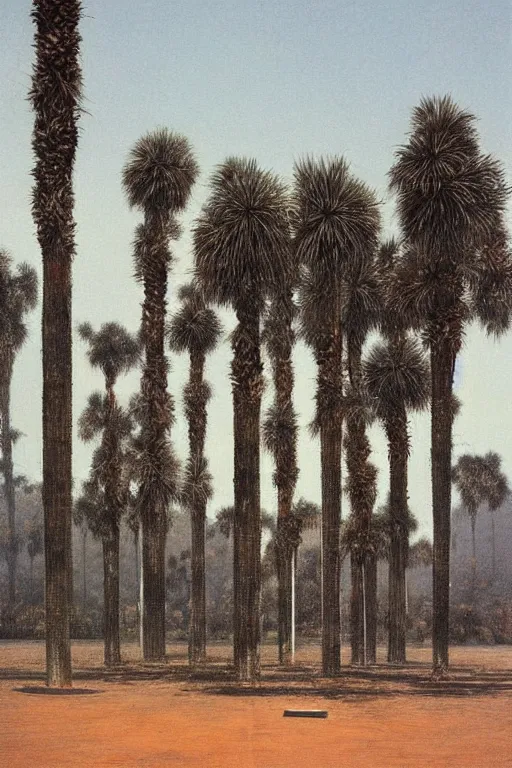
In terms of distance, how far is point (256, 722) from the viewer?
2417cm

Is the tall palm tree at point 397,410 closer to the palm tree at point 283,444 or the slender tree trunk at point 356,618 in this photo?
the slender tree trunk at point 356,618

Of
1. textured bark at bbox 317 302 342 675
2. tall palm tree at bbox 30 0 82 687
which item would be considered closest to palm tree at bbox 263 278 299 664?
textured bark at bbox 317 302 342 675

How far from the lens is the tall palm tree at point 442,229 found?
120ft

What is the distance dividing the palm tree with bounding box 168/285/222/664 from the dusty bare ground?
11.3 m

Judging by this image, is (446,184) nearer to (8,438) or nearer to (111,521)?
(111,521)

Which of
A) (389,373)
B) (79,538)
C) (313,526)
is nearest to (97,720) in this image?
(389,373)

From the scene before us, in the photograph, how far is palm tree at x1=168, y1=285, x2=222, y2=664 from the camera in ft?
161

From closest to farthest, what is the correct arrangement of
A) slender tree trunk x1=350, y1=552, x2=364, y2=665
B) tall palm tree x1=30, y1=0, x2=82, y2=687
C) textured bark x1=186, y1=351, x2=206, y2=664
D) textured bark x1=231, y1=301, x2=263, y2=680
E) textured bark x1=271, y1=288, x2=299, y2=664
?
tall palm tree x1=30, y1=0, x2=82, y2=687 → textured bark x1=231, y1=301, x2=263, y2=680 → slender tree trunk x1=350, y1=552, x2=364, y2=665 → textured bark x1=271, y1=288, x2=299, y2=664 → textured bark x1=186, y1=351, x2=206, y2=664

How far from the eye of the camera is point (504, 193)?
37.2 metres

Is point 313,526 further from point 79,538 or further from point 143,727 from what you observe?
point 79,538

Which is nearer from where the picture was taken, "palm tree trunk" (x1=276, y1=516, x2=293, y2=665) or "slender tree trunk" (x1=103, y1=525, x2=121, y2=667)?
"slender tree trunk" (x1=103, y1=525, x2=121, y2=667)

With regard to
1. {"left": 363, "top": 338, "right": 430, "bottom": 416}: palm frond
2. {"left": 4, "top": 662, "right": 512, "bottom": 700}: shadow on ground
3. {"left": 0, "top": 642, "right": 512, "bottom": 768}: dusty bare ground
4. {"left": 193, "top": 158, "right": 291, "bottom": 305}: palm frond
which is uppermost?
{"left": 193, "top": 158, "right": 291, "bottom": 305}: palm frond

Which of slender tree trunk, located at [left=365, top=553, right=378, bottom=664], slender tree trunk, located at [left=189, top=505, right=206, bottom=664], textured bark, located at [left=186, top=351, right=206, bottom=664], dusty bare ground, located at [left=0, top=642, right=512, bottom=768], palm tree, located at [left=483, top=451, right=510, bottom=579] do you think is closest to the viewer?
dusty bare ground, located at [left=0, top=642, right=512, bottom=768]

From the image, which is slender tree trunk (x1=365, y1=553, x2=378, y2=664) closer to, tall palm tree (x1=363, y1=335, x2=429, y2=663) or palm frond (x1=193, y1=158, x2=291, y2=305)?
tall palm tree (x1=363, y1=335, x2=429, y2=663)
